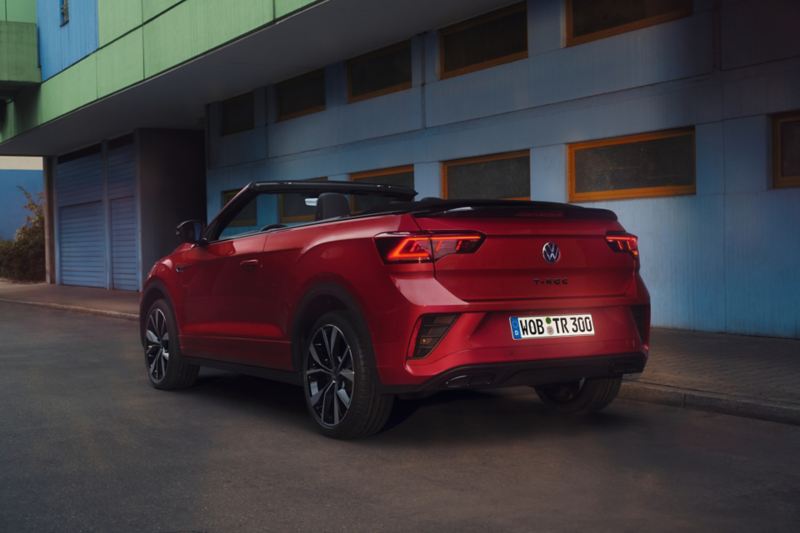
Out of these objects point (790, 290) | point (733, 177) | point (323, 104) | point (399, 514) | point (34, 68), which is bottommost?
point (399, 514)

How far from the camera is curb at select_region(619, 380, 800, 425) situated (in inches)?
259

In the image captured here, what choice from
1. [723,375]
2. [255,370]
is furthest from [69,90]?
[723,375]

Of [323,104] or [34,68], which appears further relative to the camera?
[34,68]

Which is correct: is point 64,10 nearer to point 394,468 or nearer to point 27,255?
point 27,255

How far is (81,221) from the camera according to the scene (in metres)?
30.8

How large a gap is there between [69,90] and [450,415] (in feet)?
62.4

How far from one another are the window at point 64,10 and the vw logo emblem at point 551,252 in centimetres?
2227

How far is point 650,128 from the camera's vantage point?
1175 cm

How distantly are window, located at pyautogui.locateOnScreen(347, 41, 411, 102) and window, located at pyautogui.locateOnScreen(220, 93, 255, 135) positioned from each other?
410 centimetres

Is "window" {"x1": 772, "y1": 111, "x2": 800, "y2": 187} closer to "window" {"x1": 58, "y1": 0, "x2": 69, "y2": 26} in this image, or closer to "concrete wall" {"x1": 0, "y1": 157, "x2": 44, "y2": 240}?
"window" {"x1": 58, "y1": 0, "x2": 69, "y2": 26}

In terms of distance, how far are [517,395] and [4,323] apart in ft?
38.5

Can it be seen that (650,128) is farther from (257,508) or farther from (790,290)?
(257,508)

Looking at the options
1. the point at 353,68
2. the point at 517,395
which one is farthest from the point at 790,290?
the point at 353,68

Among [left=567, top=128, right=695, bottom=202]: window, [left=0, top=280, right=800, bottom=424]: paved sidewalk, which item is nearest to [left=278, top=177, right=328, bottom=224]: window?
[left=567, top=128, right=695, bottom=202]: window
